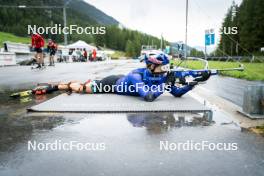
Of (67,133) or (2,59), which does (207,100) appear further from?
(2,59)

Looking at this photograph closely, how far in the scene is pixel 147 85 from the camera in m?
7.02

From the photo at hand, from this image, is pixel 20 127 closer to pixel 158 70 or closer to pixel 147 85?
pixel 147 85

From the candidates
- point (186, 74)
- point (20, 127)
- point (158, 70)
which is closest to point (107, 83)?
point (158, 70)

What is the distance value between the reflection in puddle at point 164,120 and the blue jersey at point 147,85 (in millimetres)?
1200

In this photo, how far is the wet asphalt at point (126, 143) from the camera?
3.00 meters

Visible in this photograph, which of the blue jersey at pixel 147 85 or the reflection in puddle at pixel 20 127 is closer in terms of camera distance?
the reflection in puddle at pixel 20 127

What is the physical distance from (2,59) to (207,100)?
23.6 meters

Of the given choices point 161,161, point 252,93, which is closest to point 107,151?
point 161,161

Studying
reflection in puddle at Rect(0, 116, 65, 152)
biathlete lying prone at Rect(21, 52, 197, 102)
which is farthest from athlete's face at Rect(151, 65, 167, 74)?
reflection in puddle at Rect(0, 116, 65, 152)

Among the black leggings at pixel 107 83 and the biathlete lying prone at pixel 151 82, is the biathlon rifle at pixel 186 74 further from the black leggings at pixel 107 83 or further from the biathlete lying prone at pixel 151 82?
the black leggings at pixel 107 83

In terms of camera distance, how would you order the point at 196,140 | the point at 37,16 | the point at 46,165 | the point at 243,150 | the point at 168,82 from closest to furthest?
the point at 46,165
the point at 243,150
the point at 196,140
the point at 168,82
the point at 37,16

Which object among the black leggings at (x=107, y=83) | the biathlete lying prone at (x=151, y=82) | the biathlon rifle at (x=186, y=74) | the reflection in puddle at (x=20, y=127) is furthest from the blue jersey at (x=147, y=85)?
the reflection in puddle at (x=20, y=127)

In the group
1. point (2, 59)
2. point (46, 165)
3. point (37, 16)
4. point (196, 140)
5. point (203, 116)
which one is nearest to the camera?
point (46, 165)

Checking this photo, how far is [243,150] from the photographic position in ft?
11.8
